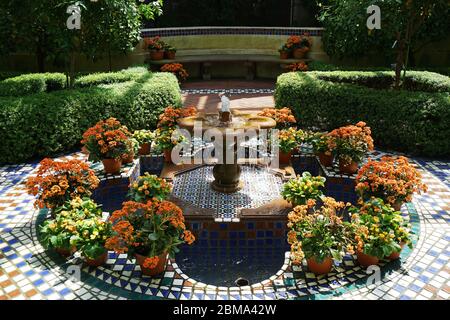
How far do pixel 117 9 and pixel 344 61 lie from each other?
7.53 m

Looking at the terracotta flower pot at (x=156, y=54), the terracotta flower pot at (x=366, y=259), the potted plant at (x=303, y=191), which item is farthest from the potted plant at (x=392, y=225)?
the terracotta flower pot at (x=156, y=54)

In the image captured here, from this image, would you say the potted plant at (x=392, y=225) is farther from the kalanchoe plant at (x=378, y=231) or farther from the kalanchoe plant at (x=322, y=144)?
the kalanchoe plant at (x=322, y=144)

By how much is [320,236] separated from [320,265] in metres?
0.28

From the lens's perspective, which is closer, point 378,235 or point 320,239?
point 320,239

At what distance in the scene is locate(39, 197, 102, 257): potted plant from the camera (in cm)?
421

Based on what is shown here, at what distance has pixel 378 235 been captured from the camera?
4.15 m

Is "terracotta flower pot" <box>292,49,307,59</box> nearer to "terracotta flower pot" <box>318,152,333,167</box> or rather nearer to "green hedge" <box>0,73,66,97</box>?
"green hedge" <box>0,73,66,97</box>

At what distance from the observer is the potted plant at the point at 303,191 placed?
16.8 feet

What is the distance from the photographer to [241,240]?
5066 millimetres

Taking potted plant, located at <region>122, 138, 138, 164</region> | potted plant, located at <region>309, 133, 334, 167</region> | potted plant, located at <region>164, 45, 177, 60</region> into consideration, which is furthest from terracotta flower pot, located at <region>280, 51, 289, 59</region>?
potted plant, located at <region>122, 138, 138, 164</region>

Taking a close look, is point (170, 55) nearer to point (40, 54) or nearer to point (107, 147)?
point (40, 54)

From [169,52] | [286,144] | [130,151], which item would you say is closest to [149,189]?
[130,151]

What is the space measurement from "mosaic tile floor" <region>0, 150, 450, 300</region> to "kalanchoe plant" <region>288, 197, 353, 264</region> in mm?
247

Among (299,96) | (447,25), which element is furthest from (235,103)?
(447,25)
